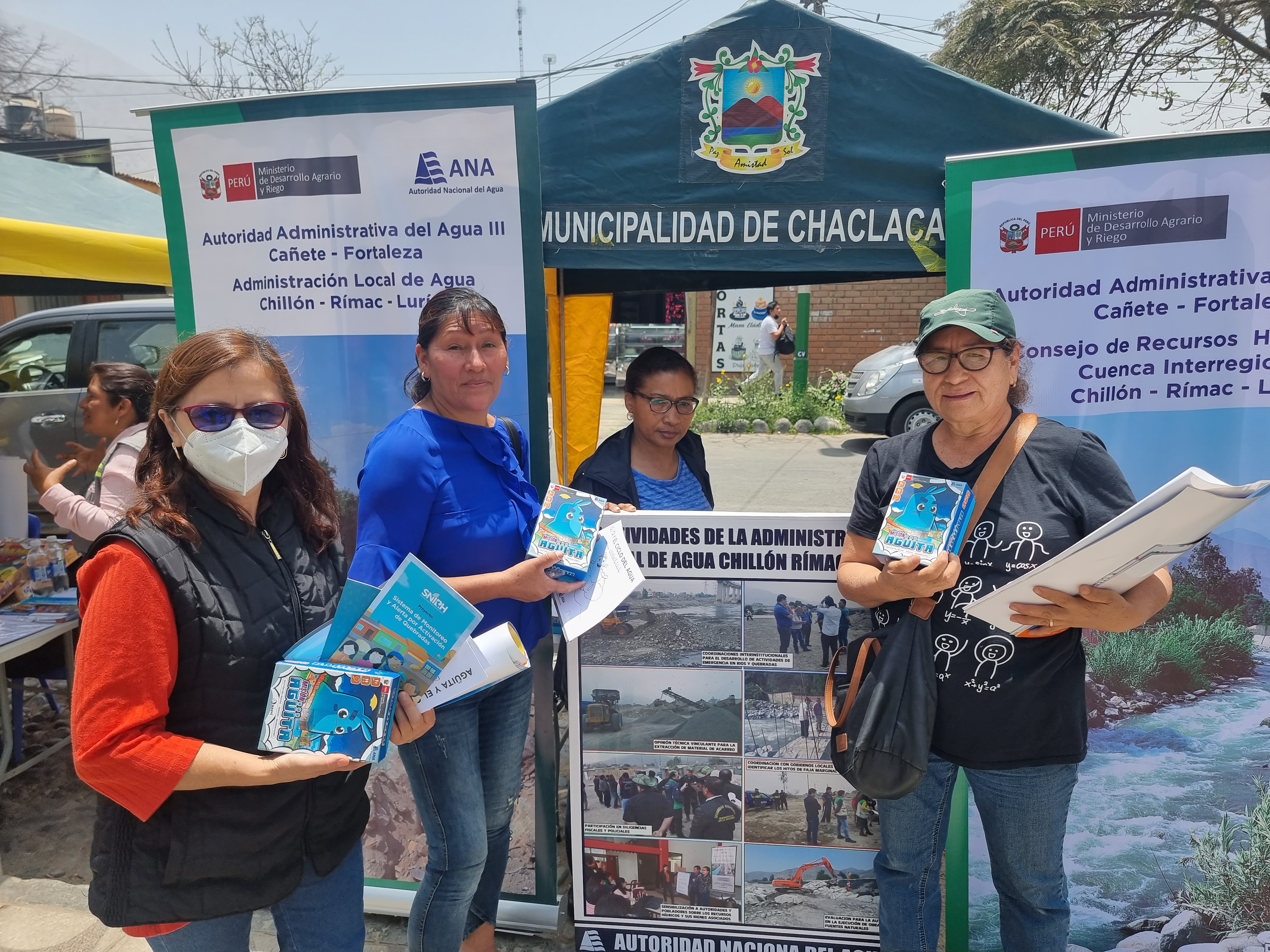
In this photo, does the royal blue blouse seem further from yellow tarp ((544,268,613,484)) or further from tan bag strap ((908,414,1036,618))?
yellow tarp ((544,268,613,484))

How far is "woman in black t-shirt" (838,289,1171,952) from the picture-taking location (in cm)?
177

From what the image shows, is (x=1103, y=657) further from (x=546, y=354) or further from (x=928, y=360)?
(x=546, y=354)

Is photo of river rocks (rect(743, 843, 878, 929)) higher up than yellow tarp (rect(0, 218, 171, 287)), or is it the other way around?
yellow tarp (rect(0, 218, 171, 287))

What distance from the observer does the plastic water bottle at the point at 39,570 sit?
3805 mm

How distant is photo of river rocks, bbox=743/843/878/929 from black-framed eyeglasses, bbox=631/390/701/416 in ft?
4.46

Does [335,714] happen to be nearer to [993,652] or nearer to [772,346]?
[993,652]

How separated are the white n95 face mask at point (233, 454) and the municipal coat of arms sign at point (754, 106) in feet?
5.37

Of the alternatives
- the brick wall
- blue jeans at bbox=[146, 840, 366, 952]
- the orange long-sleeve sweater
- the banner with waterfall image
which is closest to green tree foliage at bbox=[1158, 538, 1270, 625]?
the banner with waterfall image

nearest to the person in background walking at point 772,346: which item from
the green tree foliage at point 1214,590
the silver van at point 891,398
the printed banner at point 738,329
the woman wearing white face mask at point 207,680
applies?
the printed banner at point 738,329

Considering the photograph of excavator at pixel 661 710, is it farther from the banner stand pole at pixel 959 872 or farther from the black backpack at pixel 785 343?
the black backpack at pixel 785 343

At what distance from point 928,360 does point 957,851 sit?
164 cm

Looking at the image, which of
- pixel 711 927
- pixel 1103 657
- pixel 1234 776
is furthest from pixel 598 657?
pixel 1234 776

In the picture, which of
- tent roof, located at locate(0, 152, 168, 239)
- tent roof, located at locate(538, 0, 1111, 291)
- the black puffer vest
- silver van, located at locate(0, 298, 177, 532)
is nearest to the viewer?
the black puffer vest

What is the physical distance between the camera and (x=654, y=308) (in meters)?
17.7
